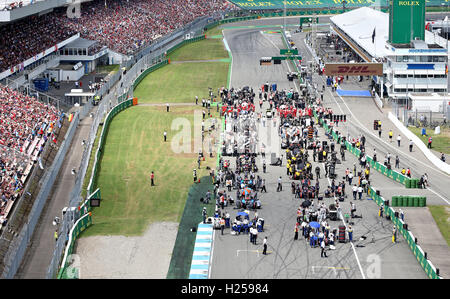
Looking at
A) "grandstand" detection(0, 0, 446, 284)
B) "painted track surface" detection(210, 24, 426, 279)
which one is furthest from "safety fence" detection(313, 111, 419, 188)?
"grandstand" detection(0, 0, 446, 284)

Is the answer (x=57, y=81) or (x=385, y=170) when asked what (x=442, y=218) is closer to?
(x=385, y=170)

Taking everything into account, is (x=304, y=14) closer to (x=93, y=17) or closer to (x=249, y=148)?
(x=93, y=17)

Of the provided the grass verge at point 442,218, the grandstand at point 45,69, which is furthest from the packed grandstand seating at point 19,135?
the grass verge at point 442,218

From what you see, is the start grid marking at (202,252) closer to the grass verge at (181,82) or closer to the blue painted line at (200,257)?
the blue painted line at (200,257)

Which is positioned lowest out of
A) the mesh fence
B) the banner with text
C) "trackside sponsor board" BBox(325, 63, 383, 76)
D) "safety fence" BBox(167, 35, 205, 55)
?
the mesh fence

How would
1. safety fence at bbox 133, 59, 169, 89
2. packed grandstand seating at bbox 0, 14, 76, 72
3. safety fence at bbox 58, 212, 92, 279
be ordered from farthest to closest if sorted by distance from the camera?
safety fence at bbox 133, 59, 169, 89
packed grandstand seating at bbox 0, 14, 76, 72
safety fence at bbox 58, 212, 92, 279

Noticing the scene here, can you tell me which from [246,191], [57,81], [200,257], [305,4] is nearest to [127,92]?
[57,81]

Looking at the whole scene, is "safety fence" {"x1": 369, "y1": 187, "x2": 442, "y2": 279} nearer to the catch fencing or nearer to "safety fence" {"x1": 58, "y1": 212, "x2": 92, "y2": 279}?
"safety fence" {"x1": 58, "y1": 212, "x2": 92, "y2": 279}
